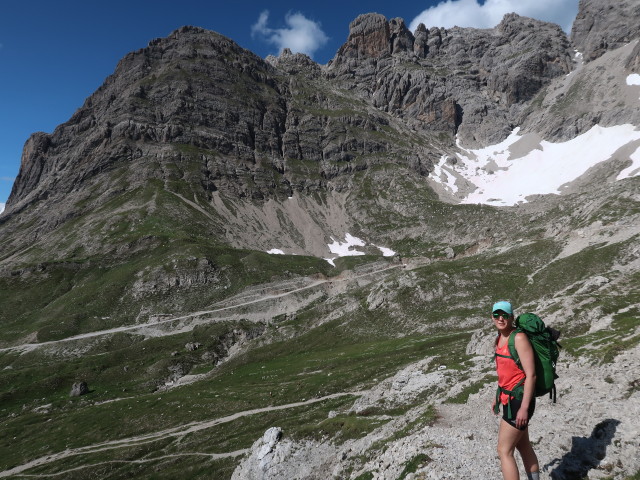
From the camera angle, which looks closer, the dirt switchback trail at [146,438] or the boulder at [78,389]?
the dirt switchback trail at [146,438]

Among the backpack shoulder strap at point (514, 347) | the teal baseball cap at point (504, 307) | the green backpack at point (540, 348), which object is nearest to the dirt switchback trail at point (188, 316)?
the teal baseball cap at point (504, 307)

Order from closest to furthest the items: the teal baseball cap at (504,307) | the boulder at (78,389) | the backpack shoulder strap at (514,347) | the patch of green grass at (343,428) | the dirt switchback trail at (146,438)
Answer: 1. the backpack shoulder strap at (514,347)
2. the teal baseball cap at (504,307)
3. the patch of green grass at (343,428)
4. the dirt switchback trail at (146,438)
5. the boulder at (78,389)

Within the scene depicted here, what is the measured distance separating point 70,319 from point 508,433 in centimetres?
18251

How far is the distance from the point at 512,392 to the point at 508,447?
1.58m


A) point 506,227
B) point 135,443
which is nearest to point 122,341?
point 135,443

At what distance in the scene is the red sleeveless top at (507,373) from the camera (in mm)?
10297

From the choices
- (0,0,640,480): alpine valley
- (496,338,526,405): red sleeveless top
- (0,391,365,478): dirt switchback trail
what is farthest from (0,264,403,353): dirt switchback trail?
(496,338,526,405): red sleeveless top

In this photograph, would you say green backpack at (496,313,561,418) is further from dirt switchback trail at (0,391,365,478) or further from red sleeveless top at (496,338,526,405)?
dirt switchback trail at (0,391,365,478)

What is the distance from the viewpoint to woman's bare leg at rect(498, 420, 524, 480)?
33.5ft

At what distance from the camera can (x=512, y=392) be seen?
10.3 meters

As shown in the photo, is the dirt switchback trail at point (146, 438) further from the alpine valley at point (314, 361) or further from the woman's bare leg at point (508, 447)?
the woman's bare leg at point (508, 447)

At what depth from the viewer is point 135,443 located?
72.4 metres

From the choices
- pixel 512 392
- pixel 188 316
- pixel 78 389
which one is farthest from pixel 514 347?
pixel 188 316

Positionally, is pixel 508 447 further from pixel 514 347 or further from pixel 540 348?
Answer: pixel 540 348
